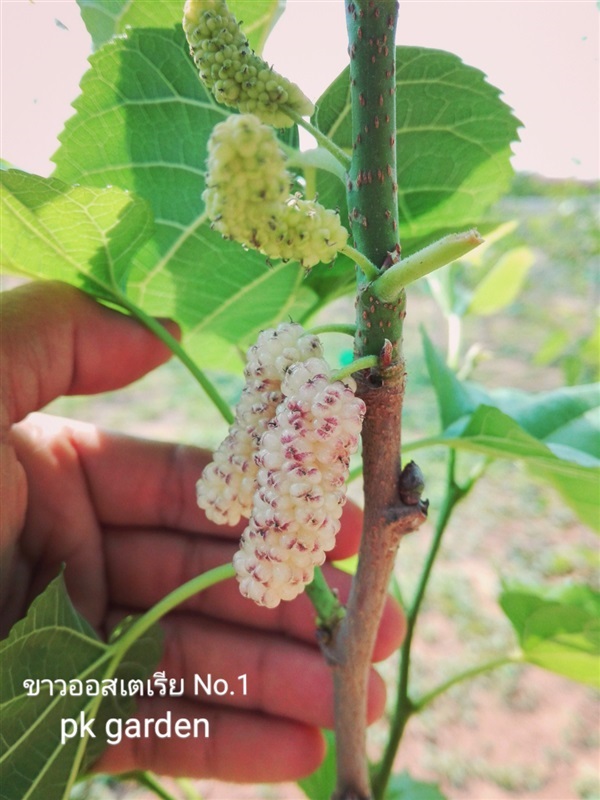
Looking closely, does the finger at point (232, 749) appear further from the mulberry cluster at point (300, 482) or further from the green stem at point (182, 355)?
→ the mulberry cluster at point (300, 482)

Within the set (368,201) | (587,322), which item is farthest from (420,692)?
(587,322)

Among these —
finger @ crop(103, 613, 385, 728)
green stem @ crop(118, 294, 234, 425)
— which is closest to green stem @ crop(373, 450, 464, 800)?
finger @ crop(103, 613, 385, 728)

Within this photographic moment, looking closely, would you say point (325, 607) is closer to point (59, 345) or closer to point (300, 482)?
point (300, 482)

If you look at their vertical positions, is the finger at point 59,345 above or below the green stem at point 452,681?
above

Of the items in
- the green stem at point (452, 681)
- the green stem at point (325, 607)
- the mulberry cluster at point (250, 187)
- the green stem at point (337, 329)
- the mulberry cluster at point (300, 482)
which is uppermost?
the mulberry cluster at point (250, 187)

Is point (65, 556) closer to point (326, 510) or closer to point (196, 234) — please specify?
point (196, 234)

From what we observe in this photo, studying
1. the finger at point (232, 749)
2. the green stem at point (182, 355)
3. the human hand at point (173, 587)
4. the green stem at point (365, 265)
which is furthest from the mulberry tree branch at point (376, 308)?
the finger at point (232, 749)
